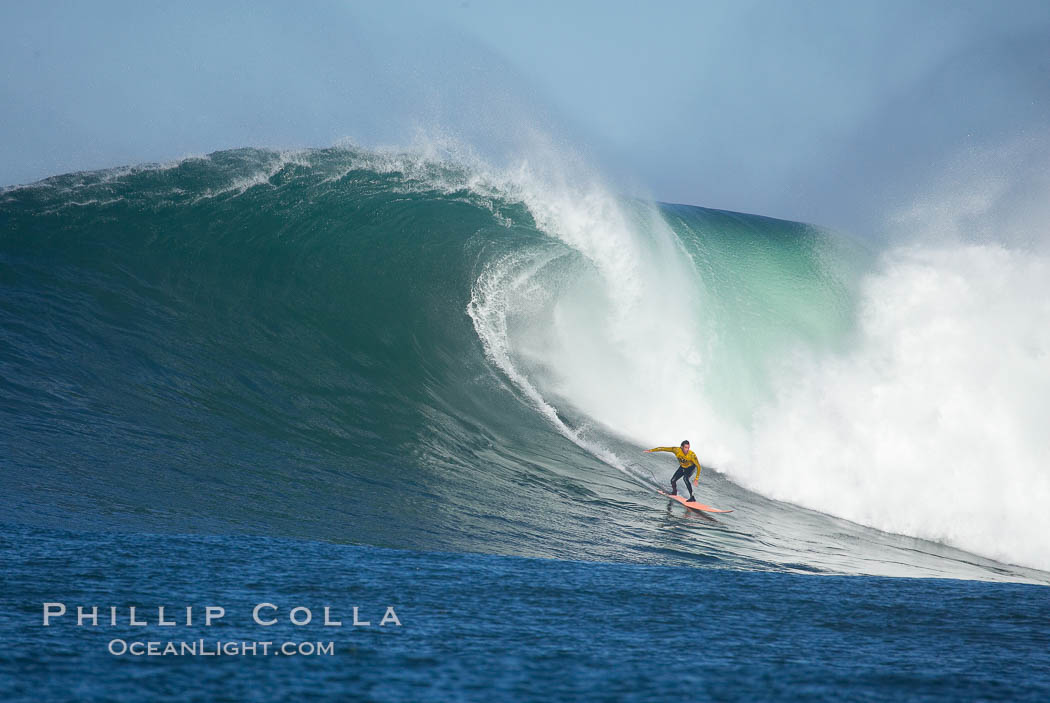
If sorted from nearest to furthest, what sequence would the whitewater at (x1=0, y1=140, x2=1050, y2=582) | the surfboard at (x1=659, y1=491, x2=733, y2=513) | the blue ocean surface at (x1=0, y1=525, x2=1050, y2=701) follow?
the blue ocean surface at (x1=0, y1=525, x2=1050, y2=701) → the whitewater at (x1=0, y1=140, x2=1050, y2=582) → the surfboard at (x1=659, y1=491, x2=733, y2=513)

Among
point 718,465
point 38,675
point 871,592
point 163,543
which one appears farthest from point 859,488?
point 38,675

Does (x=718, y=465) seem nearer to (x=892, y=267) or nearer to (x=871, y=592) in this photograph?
(x=892, y=267)

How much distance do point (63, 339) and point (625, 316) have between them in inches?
307

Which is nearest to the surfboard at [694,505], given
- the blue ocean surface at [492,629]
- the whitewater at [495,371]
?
the whitewater at [495,371]

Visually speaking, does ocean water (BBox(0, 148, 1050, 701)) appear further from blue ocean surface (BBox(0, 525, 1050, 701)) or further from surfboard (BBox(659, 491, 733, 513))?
surfboard (BBox(659, 491, 733, 513))

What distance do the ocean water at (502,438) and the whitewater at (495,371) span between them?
2.1 inches

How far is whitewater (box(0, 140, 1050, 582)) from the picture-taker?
23.6ft

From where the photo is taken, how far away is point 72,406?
A: 8070mm

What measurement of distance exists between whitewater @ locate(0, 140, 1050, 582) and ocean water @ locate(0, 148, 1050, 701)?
2.1 inches

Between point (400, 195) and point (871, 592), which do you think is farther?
point (400, 195)

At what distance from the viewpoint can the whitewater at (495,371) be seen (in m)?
7.20

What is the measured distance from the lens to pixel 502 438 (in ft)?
32.9

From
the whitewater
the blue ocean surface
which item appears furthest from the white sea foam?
the blue ocean surface

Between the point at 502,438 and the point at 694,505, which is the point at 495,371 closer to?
the point at 502,438
